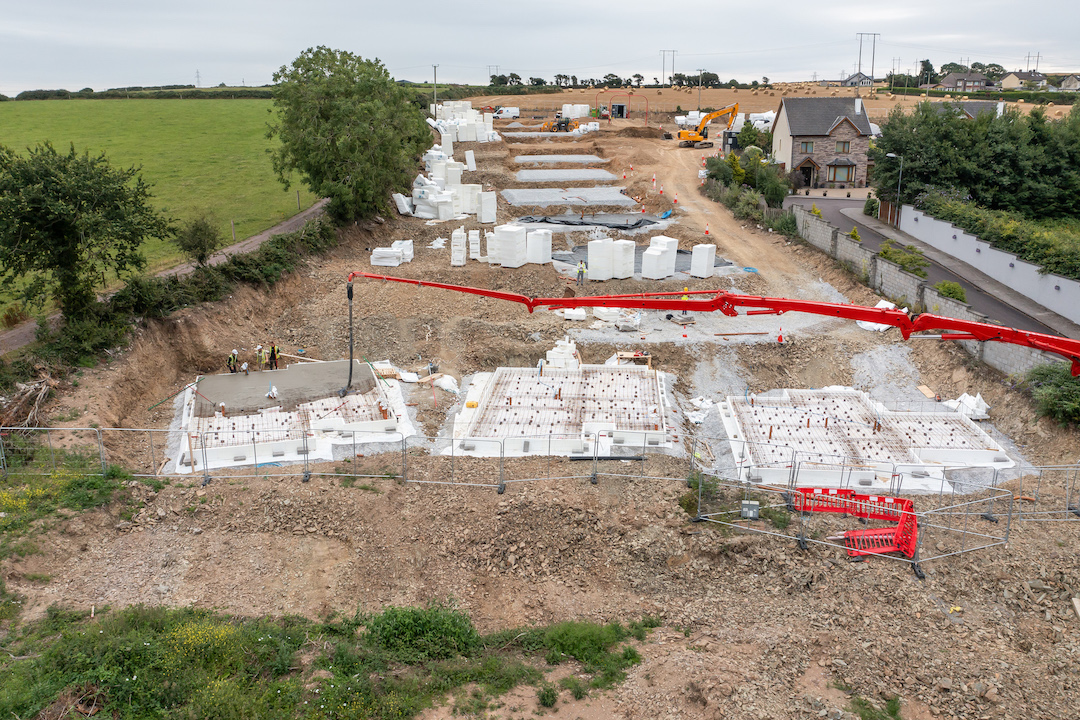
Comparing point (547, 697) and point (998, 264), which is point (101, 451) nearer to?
point (547, 697)

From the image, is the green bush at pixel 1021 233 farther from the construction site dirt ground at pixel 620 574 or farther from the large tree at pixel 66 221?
the large tree at pixel 66 221

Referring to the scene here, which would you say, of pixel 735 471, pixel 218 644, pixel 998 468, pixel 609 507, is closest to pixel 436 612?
pixel 218 644

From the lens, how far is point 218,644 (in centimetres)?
1107

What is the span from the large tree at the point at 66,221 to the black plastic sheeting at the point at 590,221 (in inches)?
846

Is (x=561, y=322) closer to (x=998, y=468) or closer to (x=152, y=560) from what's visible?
(x=998, y=468)

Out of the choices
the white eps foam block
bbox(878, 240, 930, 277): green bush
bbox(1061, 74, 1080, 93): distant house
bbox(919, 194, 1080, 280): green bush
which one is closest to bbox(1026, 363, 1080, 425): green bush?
bbox(919, 194, 1080, 280): green bush

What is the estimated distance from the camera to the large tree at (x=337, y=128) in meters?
31.8

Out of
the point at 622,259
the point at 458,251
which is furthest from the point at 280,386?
the point at 622,259

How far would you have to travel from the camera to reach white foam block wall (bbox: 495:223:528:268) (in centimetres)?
3000

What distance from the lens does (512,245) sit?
1184 inches

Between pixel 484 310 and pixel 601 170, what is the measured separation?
28894mm

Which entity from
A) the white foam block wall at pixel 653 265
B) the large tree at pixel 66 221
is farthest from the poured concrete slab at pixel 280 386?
the white foam block wall at pixel 653 265

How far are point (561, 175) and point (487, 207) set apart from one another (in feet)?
46.0

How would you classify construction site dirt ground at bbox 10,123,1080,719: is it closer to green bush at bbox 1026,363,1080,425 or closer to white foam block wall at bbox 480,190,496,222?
green bush at bbox 1026,363,1080,425
